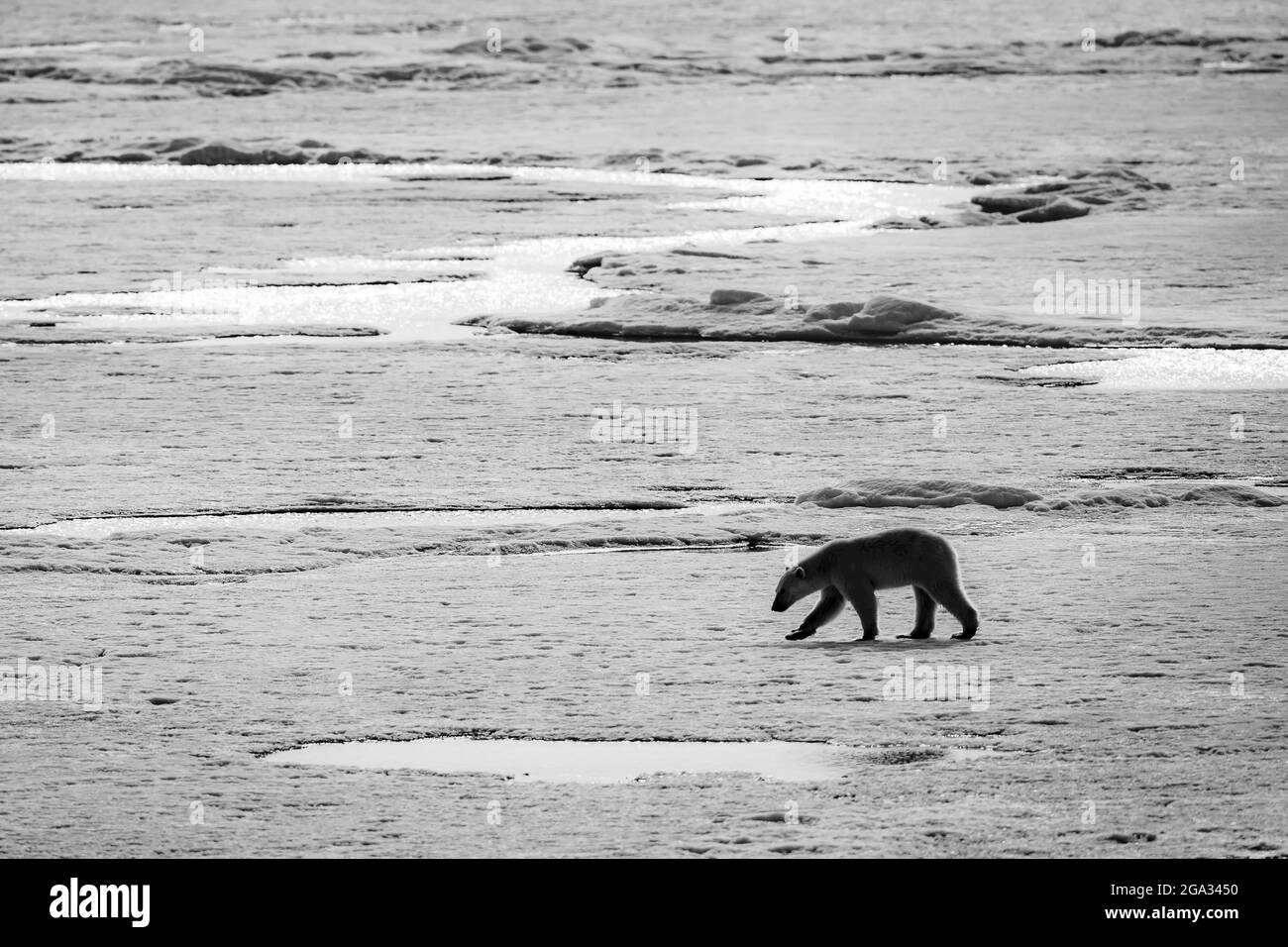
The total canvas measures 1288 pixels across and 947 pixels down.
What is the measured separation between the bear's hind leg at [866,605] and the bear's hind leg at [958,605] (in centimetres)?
22

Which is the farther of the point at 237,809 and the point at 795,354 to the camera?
the point at 795,354

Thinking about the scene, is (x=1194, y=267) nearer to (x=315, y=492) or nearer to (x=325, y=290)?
A: (x=325, y=290)

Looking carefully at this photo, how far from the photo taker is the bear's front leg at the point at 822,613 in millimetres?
7371

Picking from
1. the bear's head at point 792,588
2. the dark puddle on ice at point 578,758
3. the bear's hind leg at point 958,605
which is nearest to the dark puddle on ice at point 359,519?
the bear's head at point 792,588

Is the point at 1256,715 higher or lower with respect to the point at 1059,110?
lower

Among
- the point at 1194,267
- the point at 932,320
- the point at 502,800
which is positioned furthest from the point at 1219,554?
the point at 1194,267

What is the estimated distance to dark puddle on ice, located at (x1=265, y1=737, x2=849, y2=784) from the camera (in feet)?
19.3

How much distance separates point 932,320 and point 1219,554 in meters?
6.41

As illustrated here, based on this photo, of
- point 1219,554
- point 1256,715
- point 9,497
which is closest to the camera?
point 1256,715

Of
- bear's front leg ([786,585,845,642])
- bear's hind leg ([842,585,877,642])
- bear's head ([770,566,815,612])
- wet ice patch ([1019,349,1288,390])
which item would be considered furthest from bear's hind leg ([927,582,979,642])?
wet ice patch ([1019,349,1288,390])

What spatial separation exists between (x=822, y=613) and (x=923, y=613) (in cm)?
37

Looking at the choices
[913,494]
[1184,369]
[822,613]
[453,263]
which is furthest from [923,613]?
[453,263]
